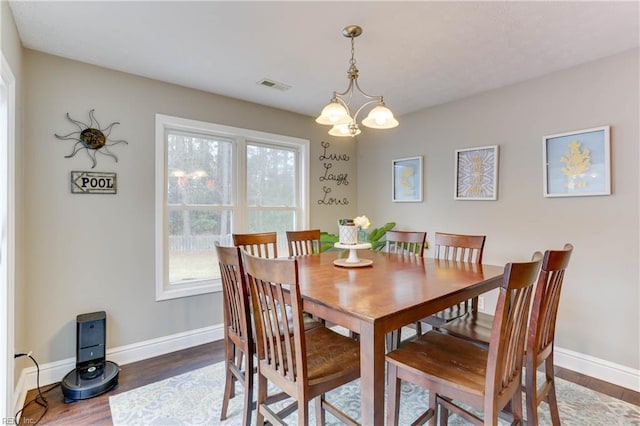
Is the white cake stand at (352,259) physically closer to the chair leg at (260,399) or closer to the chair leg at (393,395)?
the chair leg at (393,395)

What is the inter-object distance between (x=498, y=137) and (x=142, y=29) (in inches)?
119

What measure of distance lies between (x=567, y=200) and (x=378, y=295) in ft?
6.97

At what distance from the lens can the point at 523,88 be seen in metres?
2.82

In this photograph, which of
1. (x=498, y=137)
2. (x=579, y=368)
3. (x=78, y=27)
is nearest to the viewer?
(x=78, y=27)

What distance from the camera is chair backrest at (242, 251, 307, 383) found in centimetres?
128

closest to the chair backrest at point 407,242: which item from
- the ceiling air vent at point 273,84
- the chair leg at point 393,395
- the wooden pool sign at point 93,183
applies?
the chair leg at point 393,395

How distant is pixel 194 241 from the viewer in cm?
312

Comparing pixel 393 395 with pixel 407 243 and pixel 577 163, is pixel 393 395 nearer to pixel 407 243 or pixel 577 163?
pixel 407 243

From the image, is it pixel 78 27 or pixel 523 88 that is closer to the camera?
pixel 78 27

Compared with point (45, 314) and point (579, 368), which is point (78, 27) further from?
point (579, 368)

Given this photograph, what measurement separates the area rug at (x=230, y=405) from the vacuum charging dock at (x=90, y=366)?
154mm

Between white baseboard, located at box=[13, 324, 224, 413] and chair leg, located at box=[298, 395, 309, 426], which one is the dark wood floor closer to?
white baseboard, located at box=[13, 324, 224, 413]

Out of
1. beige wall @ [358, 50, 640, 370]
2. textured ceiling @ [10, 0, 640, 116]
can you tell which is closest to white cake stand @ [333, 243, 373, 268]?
textured ceiling @ [10, 0, 640, 116]

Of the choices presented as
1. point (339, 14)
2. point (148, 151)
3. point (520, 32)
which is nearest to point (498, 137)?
point (520, 32)
